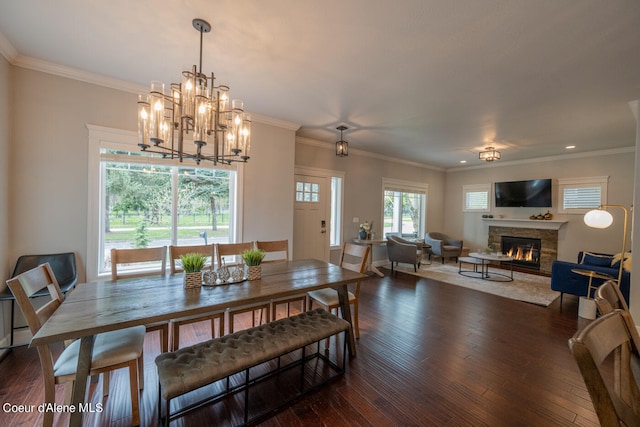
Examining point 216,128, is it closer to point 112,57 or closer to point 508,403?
point 112,57

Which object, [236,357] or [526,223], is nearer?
[236,357]

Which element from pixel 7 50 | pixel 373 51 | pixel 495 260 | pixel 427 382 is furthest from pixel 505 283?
pixel 7 50

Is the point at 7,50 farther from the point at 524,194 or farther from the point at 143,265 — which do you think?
the point at 524,194

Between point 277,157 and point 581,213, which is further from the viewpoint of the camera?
point 581,213

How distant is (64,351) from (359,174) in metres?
5.40

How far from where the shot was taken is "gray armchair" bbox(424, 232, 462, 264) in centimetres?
674

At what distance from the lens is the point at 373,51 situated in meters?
2.24

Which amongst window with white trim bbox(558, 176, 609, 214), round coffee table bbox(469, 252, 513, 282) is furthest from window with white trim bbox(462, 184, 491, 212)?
→ round coffee table bbox(469, 252, 513, 282)

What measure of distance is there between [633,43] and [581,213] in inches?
200

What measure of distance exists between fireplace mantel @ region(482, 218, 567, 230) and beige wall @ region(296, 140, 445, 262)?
7.73ft

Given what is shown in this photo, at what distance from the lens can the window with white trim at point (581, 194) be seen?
540cm

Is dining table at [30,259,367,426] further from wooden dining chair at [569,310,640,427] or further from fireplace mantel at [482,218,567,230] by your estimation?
fireplace mantel at [482,218,567,230]

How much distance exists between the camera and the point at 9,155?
2.41 metres

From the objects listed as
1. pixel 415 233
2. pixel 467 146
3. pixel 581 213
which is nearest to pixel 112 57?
pixel 467 146
